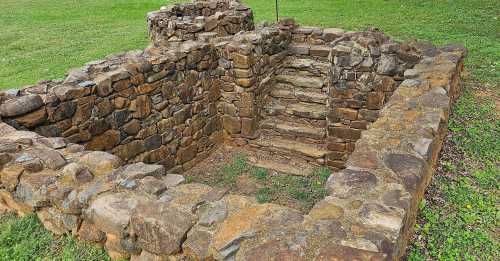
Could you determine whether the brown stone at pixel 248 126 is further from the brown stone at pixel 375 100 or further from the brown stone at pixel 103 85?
the brown stone at pixel 103 85

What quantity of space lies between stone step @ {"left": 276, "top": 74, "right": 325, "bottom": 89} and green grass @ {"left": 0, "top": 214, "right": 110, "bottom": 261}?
5.57 m

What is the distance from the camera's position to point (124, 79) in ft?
18.7

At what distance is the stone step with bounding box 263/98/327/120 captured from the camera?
7.71 meters

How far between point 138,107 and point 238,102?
2.10 m

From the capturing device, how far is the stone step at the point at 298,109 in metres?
7.71

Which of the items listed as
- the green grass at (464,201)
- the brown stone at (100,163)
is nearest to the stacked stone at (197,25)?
the brown stone at (100,163)

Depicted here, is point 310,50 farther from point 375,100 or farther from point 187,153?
point 187,153

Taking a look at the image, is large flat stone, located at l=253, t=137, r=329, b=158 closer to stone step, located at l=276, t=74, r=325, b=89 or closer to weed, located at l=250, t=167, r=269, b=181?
weed, located at l=250, t=167, r=269, b=181

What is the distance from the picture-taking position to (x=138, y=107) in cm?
604

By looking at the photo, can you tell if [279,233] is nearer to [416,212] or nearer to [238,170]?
[416,212]

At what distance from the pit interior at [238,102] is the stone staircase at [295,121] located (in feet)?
0.06

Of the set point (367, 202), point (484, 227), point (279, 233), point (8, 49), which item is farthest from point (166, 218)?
point (8, 49)

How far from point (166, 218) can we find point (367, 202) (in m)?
1.43

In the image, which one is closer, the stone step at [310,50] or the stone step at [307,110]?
the stone step at [307,110]
